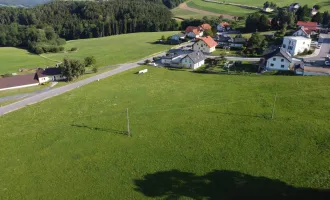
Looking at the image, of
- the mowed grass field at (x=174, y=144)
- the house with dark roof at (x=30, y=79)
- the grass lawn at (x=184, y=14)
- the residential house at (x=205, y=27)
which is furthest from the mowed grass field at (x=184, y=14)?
the mowed grass field at (x=174, y=144)

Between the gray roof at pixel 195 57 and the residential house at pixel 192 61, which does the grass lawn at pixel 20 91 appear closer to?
the residential house at pixel 192 61

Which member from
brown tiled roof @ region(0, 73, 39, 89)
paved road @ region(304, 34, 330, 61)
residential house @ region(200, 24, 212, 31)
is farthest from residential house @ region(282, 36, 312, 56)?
brown tiled roof @ region(0, 73, 39, 89)

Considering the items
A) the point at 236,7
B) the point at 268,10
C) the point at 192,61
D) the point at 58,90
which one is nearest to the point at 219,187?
the point at 58,90

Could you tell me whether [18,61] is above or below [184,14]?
below

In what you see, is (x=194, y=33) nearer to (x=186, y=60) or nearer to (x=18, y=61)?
(x=186, y=60)

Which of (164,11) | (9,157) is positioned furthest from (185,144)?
(164,11)

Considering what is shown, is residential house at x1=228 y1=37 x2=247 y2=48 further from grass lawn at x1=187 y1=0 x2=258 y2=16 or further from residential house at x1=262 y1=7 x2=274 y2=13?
residential house at x1=262 y1=7 x2=274 y2=13
